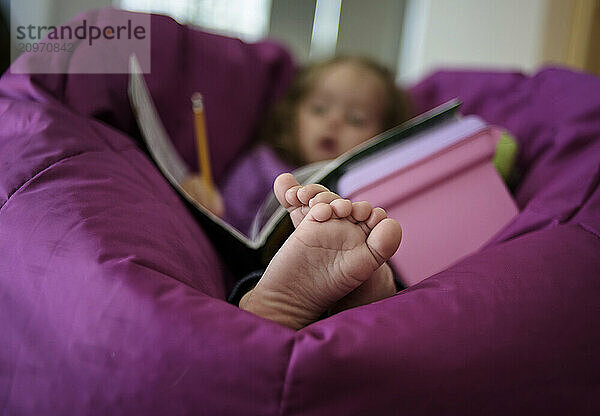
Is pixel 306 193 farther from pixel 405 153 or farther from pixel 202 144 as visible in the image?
pixel 202 144

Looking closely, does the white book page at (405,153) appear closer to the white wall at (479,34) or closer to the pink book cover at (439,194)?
the pink book cover at (439,194)

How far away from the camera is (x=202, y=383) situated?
452mm

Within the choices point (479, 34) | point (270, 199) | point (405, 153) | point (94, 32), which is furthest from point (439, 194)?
point (479, 34)

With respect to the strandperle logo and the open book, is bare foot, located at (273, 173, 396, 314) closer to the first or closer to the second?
the open book

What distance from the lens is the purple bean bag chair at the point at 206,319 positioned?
455 millimetres

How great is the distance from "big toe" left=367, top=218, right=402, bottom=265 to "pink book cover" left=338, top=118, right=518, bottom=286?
0.21m

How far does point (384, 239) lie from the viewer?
0.53m

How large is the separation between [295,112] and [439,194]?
1.60 feet

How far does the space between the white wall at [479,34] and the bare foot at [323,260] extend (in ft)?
4.79

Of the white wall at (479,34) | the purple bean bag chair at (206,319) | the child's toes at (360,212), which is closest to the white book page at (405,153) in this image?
the purple bean bag chair at (206,319)

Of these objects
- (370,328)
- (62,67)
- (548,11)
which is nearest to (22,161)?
(62,67)

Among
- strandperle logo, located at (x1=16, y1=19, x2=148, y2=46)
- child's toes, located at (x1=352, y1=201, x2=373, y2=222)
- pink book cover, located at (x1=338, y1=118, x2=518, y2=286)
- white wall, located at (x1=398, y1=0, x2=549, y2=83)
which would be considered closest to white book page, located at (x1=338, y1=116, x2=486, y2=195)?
pink book cover, located at (x1=338, y1=118, x2=518, y2=286)

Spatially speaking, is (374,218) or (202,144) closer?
(374,218)

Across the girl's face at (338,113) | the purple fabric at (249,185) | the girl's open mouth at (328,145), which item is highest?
the girl's face at (338,113)
